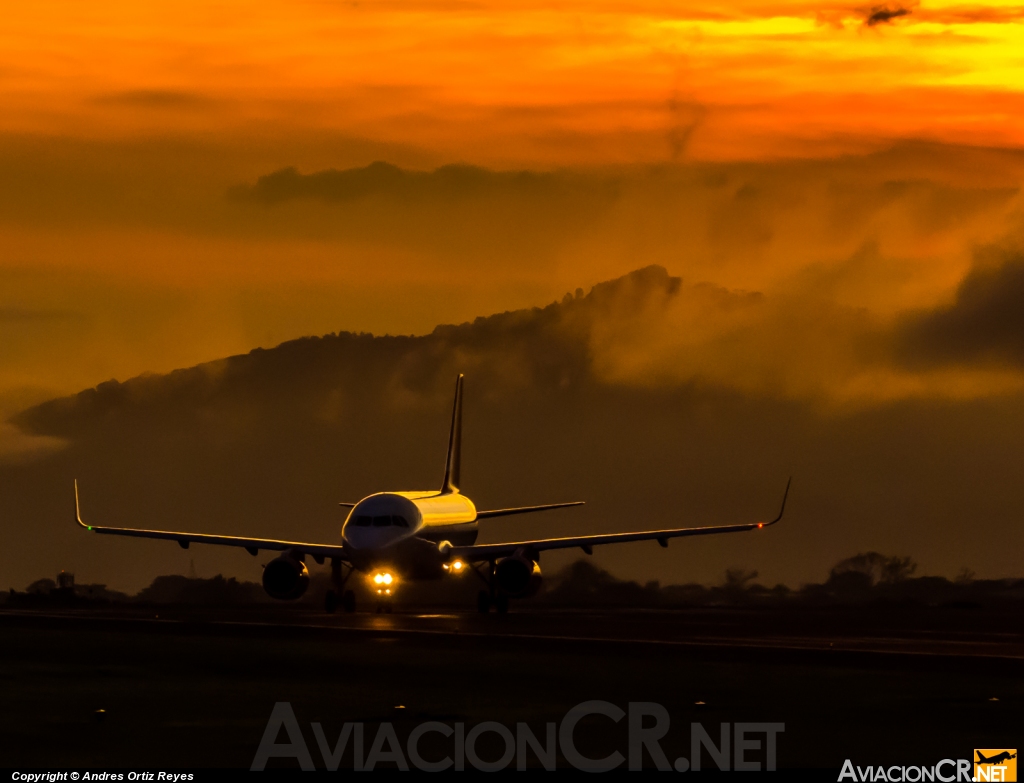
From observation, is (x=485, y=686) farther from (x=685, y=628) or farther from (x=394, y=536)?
(x=394, y=536)

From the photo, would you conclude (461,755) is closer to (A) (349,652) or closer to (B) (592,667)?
(B) (592,667)

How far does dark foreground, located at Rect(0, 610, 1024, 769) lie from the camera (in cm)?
2551

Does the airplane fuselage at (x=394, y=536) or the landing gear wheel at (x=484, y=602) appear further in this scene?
the landing gear wheel at (x=484, y=602)

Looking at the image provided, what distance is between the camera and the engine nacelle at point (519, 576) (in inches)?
2965

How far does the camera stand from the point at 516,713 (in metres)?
30.0

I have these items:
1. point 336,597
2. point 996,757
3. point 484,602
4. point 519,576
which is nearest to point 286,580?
point 336,597

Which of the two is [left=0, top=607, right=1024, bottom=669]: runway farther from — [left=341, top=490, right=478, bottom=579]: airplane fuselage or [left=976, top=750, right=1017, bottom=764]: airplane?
[left=976, top=750, right=1017, bottom=764]: airplane

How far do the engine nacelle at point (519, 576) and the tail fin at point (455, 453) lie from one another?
15.3m

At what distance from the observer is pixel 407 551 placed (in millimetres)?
75375

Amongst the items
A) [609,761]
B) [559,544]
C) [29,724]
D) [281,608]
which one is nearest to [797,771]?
[609,761]

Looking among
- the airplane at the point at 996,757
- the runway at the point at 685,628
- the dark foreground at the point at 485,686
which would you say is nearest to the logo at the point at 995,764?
the airplane at the point at 996,757

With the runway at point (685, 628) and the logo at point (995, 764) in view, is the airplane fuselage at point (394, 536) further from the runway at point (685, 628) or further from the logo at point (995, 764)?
the logo at point (995, 764)

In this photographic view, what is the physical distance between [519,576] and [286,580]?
10.6 metres

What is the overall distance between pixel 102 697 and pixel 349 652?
13.0 m
